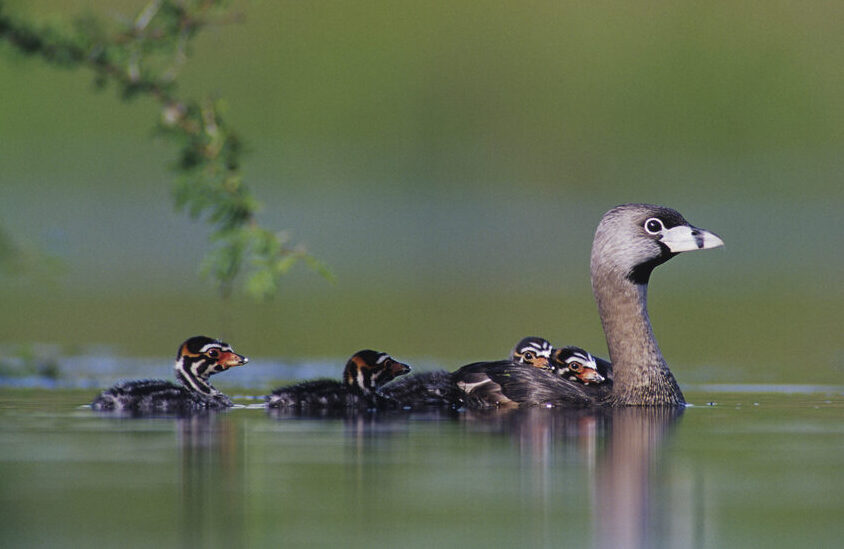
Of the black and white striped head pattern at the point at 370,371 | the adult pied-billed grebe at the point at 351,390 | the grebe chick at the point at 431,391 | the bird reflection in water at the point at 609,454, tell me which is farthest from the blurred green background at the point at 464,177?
the bird reflection in water at the point at 609,454

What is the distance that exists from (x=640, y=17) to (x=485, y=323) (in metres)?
63.8

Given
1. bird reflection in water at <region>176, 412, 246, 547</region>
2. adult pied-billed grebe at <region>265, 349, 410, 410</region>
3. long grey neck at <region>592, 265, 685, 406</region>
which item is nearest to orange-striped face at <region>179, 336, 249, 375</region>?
adult pied-billed grebe at <region>265, 349, 410, 410</region>

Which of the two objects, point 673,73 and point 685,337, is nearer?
point 685,337

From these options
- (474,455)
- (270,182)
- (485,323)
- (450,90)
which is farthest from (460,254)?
(474,455)

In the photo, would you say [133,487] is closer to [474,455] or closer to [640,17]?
[474,455]

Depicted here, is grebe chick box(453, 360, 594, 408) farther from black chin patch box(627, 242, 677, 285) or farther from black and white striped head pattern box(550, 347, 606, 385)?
black chin patch box(627, 242, 677, 285)

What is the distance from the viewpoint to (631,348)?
14336 millimetres

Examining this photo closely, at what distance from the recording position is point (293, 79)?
267 ft

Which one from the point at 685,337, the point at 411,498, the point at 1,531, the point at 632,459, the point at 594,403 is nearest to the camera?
the point at 1,531

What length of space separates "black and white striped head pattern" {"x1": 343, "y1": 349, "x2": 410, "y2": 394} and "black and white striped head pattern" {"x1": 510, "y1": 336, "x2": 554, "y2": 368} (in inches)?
57.0

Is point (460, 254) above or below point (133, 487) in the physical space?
above

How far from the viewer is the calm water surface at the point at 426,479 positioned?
8594 mm

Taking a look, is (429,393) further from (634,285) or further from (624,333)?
(634,285)

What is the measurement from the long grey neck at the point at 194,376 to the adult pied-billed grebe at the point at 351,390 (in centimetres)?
45
